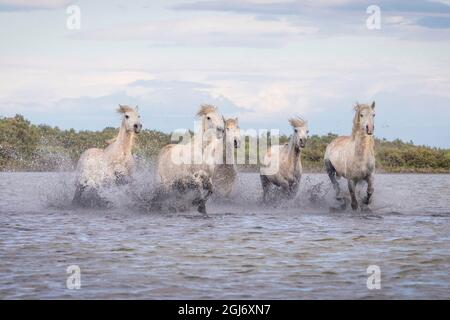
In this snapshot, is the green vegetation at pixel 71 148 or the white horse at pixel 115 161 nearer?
the white horse at pixel 115 161

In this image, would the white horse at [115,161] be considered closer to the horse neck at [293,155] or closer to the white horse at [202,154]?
the white horse at [202,154]

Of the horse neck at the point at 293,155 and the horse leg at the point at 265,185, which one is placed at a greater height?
the horse neck at the point at 293,155

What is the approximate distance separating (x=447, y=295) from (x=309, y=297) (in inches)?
65.0

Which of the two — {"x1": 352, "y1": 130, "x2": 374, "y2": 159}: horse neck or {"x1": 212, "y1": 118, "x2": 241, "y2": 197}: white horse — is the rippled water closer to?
{"x1": 212, "y1": 118, "x2": 241, "y2": 197}: white horse

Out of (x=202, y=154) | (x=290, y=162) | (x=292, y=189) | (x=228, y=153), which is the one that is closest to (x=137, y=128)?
(x=202, y=154)

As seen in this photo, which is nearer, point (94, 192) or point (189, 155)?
point (189, 155)

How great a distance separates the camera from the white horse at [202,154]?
1748cm

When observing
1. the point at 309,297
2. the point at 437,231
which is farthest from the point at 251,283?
the point at 437,231

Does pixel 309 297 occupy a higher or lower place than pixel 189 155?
lower

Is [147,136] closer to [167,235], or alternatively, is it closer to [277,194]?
[277,194]

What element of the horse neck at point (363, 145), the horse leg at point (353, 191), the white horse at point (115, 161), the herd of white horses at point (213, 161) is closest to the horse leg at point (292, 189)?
the herd of white horses at point (213, 161)

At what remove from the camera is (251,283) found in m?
10.7

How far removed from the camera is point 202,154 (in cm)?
1750
